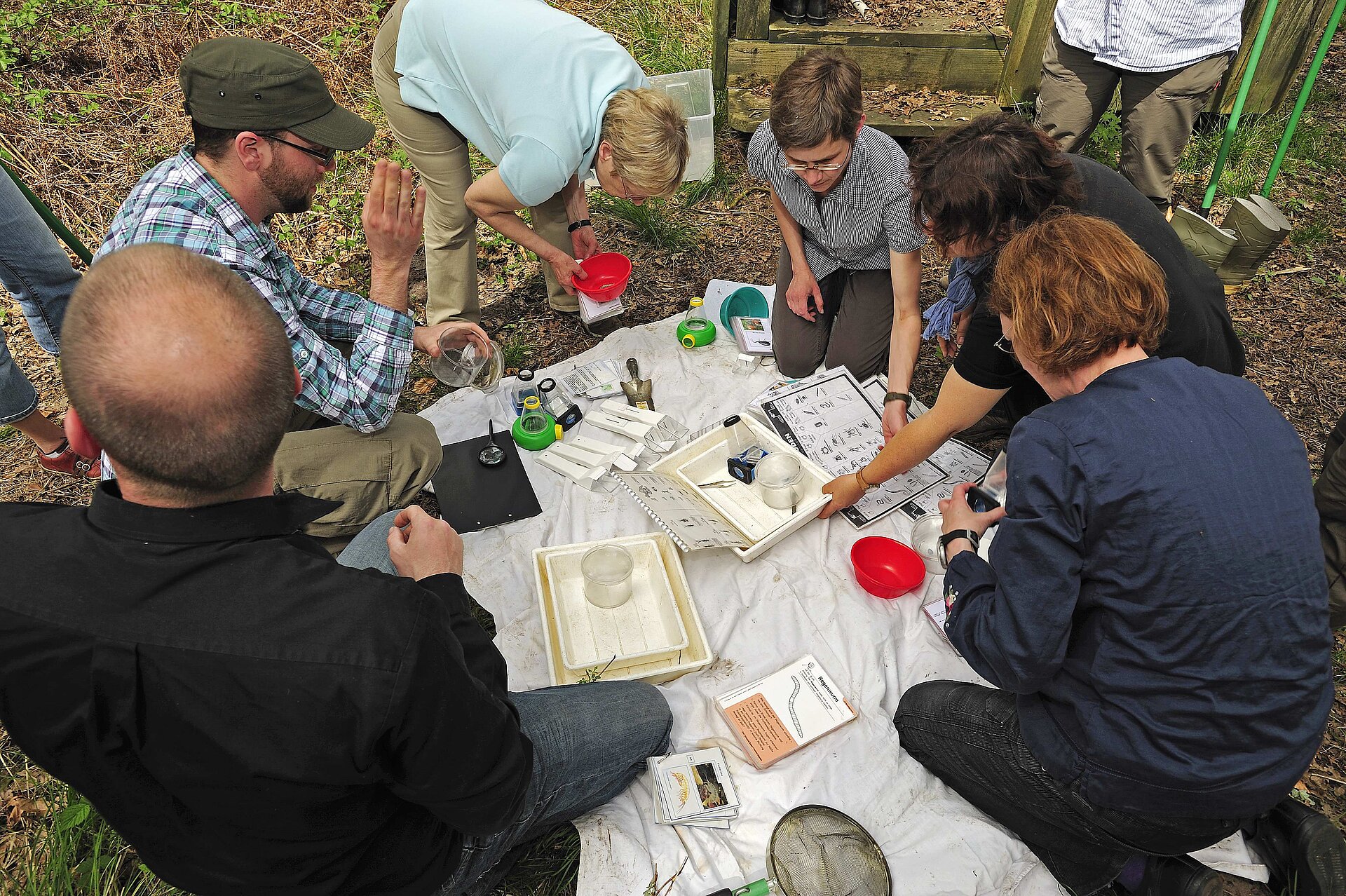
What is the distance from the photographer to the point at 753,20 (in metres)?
5.10

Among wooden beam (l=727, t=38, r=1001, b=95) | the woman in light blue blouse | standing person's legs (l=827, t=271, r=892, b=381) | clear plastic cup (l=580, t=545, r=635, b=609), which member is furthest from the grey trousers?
wooden beam (l=727, t=38, r=1001, b=95)

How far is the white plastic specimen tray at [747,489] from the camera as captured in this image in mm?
2797

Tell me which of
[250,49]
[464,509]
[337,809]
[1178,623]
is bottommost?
[464,509]

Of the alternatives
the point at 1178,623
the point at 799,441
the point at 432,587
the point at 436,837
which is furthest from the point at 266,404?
the point at 799,441

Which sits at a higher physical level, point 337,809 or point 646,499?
point 337,809

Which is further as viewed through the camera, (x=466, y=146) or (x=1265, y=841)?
(x=466, y=146)

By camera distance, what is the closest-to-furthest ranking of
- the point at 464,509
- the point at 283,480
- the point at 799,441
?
the point at 283,480 < the point at 464,509 < the point at 799,441

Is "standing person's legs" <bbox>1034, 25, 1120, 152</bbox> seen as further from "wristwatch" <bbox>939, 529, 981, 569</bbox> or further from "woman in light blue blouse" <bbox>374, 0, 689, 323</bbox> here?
"wristwatch" <bbox>939, 529, 981, 569</bbox>

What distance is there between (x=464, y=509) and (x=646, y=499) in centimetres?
76

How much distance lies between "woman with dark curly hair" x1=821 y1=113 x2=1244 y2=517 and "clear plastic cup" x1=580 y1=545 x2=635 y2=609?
110cm

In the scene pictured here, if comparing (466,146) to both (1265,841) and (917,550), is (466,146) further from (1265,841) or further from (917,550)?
(1265,841)

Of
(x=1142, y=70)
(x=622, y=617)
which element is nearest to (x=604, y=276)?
(x=622, y=617)

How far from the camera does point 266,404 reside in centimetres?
131

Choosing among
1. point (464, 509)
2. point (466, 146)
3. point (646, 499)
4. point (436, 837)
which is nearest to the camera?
point (436, 837)
